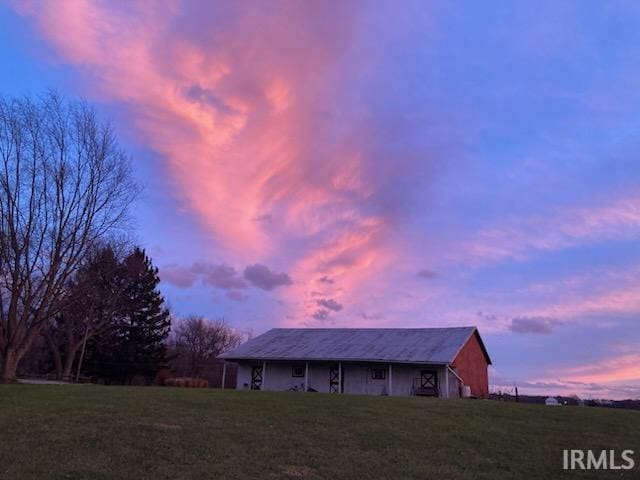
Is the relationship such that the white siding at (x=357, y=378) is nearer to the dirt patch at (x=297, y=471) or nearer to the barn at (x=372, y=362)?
the barn at (x=372, y=362)

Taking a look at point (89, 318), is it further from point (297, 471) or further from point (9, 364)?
point (297, 471)

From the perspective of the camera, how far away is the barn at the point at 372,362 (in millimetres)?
34750

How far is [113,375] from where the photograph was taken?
171 ft

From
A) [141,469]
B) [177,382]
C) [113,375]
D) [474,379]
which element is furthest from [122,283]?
[141,469]

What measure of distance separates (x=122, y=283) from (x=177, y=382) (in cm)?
1350

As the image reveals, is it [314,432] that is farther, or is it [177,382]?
[177,382]

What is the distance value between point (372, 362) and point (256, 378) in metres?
9.50

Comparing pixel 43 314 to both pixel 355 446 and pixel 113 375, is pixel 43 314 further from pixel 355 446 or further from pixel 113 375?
pixel 113 375

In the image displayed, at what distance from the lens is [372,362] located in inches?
1417

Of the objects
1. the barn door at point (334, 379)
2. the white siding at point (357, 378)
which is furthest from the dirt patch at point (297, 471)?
the barn door at point (334, 379)

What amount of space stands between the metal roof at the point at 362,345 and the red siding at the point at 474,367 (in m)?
0.70

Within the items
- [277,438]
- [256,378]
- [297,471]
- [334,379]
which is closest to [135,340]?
[256,378]

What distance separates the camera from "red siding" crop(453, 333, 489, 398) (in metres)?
36.7

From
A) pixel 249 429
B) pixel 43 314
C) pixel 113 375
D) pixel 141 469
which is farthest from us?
pixel 113 375
